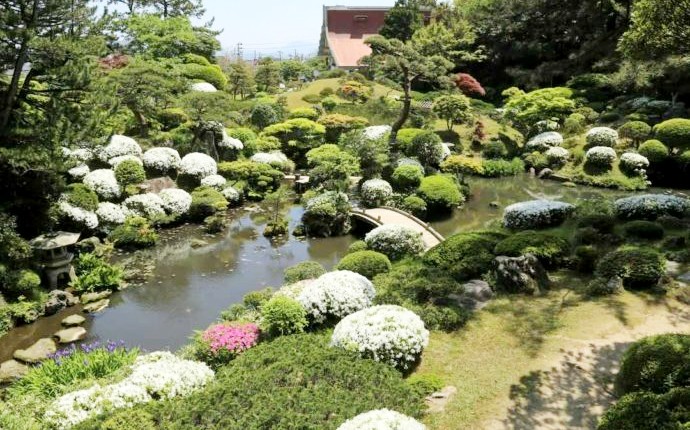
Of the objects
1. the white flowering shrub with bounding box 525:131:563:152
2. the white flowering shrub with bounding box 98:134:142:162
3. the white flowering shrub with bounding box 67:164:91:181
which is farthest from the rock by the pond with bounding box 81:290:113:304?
the white flowering shrub with bounding box 525:131:563:152

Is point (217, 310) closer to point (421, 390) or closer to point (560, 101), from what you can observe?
point (421, 390)

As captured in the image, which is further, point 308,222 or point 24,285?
point 308,222

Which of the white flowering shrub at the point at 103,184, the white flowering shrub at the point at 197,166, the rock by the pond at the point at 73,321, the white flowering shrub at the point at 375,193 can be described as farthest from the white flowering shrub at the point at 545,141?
the rock by the pond at the point at 73,321

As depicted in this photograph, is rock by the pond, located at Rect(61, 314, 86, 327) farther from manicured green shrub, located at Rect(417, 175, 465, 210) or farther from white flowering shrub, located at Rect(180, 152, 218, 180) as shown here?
manicured green shrub, located at Rect(417, 175, 465, 210)

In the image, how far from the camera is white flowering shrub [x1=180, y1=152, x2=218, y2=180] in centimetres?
2241

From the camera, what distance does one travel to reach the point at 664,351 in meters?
6.62

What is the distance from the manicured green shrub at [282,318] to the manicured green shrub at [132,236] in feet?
31.7

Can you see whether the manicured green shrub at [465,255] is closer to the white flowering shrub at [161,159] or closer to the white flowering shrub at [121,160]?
the white flowering shrub at [121,160]

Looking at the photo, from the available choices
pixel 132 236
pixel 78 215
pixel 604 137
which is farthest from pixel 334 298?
pixel 604 137

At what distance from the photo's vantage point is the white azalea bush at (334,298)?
9766 millimetres

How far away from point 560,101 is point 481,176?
6.60 m

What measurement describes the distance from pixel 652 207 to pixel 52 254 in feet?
53.3

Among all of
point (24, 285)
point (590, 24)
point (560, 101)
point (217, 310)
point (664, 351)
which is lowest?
point (217, 310)

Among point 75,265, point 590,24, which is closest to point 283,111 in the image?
point 75,265
